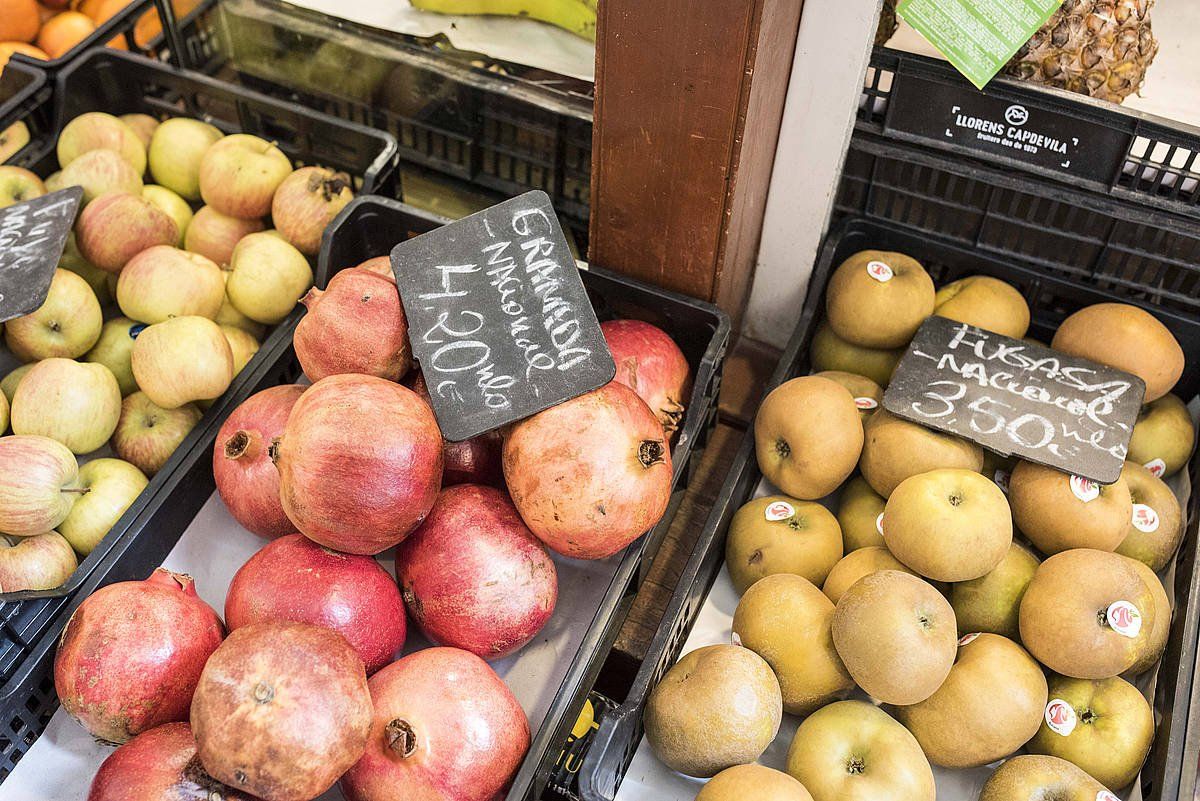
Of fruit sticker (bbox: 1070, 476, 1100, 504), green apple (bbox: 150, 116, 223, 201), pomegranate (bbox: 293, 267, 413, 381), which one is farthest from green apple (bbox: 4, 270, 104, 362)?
fruit sticker (bbox: 1070, 476, 1100, 504)

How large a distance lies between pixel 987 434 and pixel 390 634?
928mm

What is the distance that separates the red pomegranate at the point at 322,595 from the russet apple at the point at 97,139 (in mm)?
1069

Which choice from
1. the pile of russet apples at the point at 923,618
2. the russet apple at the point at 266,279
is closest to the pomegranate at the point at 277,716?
the pile of russet apples at the point at 923,618

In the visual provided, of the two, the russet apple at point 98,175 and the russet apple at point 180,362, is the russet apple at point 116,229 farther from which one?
the russet apple at point 180,362

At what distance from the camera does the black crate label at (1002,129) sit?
4.98 feet

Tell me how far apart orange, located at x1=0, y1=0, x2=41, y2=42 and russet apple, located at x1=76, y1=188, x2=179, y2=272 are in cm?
91

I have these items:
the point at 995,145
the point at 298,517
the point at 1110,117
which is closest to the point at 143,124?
the point at 298,517

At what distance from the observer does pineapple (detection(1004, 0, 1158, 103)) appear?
155 centimetres

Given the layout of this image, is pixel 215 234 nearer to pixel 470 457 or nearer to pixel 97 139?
pixel 97 139

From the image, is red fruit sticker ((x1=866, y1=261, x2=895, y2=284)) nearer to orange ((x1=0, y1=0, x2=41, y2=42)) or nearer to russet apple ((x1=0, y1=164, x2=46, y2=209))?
russet apple ((x1=0, y1=164, x2=46, y2=209))

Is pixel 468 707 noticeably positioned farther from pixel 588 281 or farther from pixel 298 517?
pixel 588 281

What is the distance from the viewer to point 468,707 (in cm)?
106

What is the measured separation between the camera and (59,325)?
5.05 ft

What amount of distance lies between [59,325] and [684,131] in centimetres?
106
